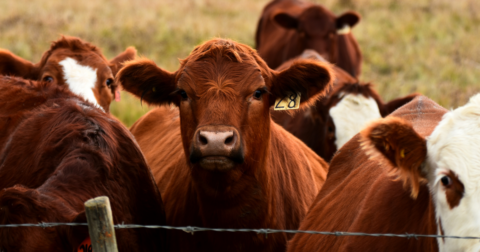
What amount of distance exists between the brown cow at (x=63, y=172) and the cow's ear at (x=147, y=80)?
0.26 meters

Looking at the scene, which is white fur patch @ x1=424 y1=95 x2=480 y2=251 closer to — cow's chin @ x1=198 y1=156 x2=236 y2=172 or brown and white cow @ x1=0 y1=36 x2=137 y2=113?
cow's chin @ x1=198 y1=156 x2=236 y2=172

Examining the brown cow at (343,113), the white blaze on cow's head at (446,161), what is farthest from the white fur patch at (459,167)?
the brown cow at (343,113)

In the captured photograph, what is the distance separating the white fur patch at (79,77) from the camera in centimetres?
530

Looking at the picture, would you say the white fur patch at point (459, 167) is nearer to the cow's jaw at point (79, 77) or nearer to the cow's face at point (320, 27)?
the cow's jaw at point (79, 77)

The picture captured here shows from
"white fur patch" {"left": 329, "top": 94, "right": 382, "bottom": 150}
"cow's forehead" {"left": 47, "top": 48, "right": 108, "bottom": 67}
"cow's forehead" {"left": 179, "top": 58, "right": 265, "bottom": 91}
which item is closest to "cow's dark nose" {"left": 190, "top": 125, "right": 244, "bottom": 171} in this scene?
"cow's forehead" {"left": 179, "top": 58, "right": 265, "bottom": 91}

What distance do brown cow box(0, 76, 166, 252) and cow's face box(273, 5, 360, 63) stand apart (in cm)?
571

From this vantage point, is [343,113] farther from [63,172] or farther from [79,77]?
[63,172]

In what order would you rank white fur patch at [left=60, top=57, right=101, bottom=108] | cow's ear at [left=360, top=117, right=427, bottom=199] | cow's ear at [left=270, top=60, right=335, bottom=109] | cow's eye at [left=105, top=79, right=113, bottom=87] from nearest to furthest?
cow's ear at [left=360, top=117, right=427, bottom=199]
cow's ear at [left=270, top=60, right=335, bottom=109]
white fur patch at [left=60, top=57, right=101, bottom=108]
cow's eye at [left=105, top=79, right=113, bottom=87]

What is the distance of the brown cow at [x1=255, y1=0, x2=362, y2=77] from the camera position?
9.24m

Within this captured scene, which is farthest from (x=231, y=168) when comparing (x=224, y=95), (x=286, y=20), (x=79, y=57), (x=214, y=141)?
(x=286, y=20)

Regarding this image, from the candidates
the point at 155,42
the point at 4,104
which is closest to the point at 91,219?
the point at 4,104

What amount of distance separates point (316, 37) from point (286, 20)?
748 millimetres

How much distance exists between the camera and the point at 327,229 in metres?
3.39

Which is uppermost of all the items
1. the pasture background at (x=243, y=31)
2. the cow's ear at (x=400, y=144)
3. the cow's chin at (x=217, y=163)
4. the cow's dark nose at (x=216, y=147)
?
the cow's ear at (x=400, y=144)
